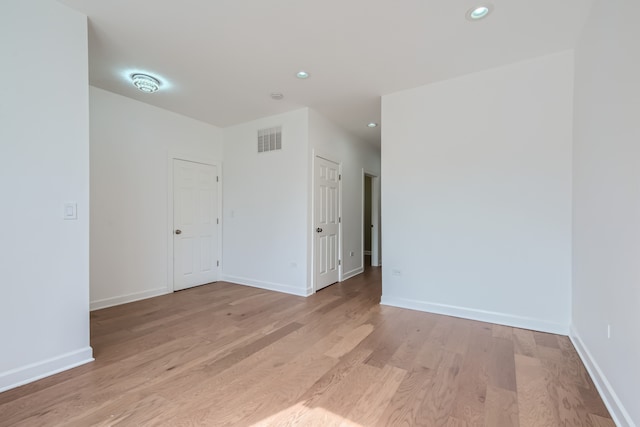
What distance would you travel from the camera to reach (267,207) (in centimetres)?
454

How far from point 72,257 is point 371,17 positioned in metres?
3.00

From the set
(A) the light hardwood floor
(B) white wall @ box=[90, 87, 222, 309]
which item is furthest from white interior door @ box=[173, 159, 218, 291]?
(A) the light hardwood floor

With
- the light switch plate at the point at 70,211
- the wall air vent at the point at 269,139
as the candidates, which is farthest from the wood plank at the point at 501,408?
the wall air vent at the point at 269,139

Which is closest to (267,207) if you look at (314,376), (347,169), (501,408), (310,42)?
(347,169)

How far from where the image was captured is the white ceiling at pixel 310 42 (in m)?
2.15

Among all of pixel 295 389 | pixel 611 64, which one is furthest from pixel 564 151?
pixel 295 389

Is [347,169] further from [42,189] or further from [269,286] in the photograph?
[42,189]

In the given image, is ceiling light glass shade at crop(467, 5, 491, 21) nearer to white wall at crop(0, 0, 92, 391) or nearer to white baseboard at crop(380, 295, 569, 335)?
white baseboard at crop(380, 295, 569, 335)

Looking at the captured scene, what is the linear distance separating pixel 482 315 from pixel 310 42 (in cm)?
329

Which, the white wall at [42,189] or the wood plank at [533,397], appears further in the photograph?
the white wall at [42,189]

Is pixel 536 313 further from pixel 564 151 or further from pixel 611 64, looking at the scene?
pixel 611 64

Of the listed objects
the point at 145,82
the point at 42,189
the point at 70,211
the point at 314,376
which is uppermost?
the point at 145,82

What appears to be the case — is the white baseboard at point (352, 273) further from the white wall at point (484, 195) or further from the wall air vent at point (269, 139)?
the wall air vent at point (269, 139)

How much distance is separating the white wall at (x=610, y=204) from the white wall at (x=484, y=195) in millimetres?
298
